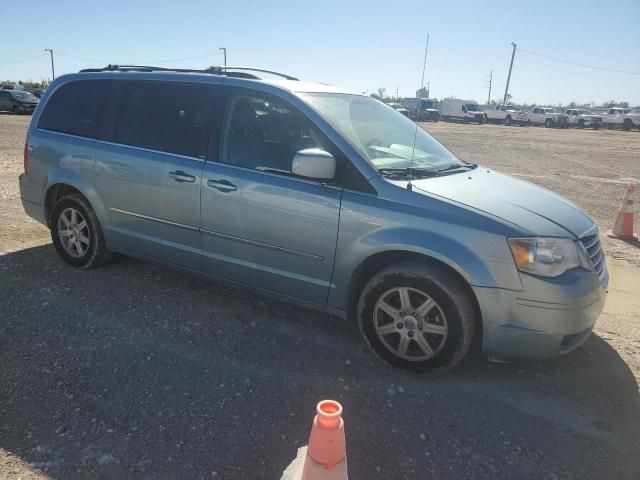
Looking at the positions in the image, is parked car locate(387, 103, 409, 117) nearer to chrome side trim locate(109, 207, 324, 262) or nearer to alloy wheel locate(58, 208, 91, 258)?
chrome side trim locate(109, 207, 324, 262)

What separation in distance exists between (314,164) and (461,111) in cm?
4902

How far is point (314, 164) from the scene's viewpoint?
3291mm

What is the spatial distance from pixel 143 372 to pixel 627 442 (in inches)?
115

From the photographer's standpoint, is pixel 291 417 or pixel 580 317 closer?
pixel 291 417

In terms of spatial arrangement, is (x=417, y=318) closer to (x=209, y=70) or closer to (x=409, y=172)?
(x=409, y=172)

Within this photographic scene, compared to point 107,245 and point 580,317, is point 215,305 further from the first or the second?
point 580,317

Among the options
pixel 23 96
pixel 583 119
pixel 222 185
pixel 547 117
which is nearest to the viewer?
pixel 222 185

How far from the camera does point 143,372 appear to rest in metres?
3.28

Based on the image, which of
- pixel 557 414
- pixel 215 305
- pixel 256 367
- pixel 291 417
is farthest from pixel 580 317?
pixel 215 305

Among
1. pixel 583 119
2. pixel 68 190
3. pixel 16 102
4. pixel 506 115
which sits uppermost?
pixel 583 119

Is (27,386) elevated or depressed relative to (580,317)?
depressed

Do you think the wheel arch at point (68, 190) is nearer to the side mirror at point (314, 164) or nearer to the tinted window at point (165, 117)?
the tinted window at point (165, 117)

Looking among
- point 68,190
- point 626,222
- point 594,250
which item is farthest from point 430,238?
point 626,222

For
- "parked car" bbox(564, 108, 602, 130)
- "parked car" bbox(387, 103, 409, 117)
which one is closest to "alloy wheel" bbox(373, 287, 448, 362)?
"parked car" bbox(387, 103, 409, 117)
